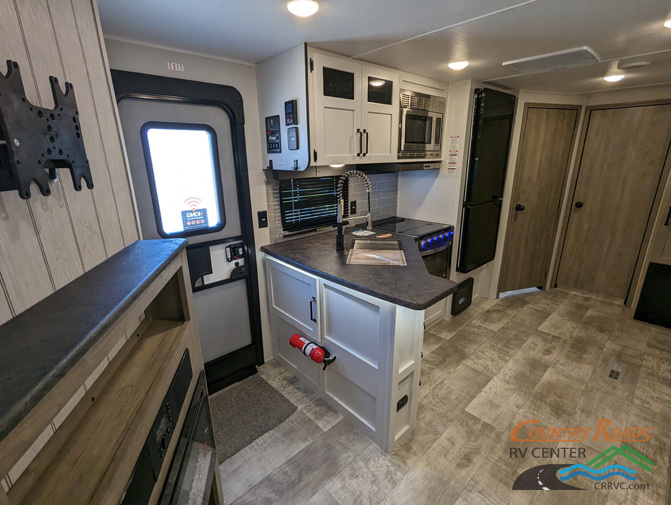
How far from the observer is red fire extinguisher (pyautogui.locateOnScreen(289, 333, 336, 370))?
2.04m

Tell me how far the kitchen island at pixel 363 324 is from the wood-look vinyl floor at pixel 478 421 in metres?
0.16

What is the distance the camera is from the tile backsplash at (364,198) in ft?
8.10

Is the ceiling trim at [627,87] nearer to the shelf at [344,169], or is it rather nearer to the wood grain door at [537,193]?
the wood grain door at [537,193]

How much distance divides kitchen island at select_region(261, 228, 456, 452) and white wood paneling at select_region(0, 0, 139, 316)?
1146mm

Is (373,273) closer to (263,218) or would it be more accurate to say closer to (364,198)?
(263,218)

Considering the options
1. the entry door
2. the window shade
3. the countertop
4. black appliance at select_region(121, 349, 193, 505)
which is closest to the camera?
the countertop

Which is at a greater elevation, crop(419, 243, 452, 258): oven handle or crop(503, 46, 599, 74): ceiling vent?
crop(503, 46, 599, 74): ceiling vent

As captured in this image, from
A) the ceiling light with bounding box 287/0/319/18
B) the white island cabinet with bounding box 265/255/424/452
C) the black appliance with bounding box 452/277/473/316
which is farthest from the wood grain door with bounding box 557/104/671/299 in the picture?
the ceiling light with bounding box 287/0/319/18

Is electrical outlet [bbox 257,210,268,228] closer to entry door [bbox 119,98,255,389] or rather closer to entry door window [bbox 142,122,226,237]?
entry door [bbox 119,98,255,389]

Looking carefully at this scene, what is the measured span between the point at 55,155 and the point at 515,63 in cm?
269

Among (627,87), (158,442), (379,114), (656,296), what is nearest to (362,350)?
(158,442)

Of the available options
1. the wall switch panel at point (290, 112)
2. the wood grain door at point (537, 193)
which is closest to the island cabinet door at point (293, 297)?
the wall switch panel at point (290, 112)

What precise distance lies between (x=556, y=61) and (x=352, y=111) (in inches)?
56.9

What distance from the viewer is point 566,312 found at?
3.53 metres
